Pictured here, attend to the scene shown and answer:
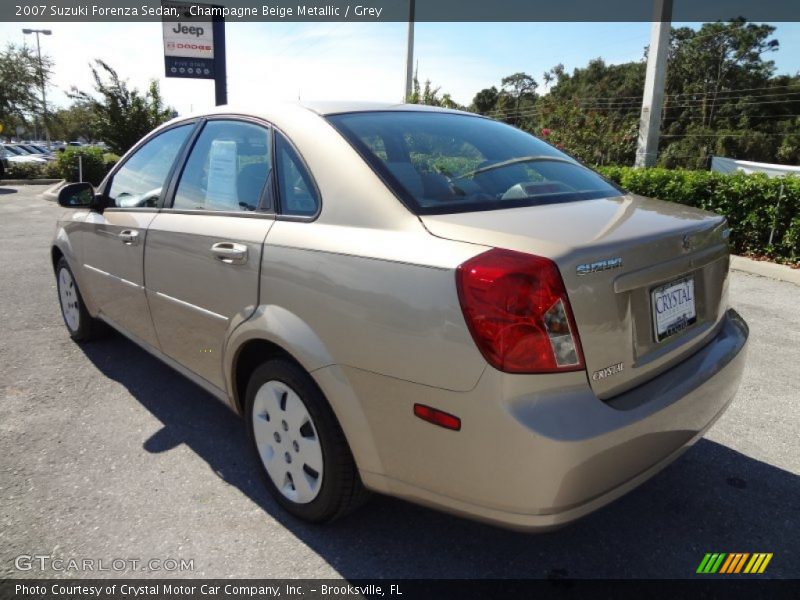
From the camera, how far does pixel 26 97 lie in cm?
3316

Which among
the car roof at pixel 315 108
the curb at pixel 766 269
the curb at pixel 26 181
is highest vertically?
the car roof at pixel 315 108

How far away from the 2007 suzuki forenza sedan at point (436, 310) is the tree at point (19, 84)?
3683 cm

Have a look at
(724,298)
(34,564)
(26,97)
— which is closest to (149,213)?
(34,564)

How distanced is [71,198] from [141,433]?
169 cm

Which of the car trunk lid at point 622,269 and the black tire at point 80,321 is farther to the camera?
the black tire at point 80,321

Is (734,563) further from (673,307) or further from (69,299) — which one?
(69,299)

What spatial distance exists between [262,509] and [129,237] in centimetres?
174

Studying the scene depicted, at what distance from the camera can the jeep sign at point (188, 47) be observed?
1594 centimetres

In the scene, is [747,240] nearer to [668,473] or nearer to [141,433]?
[668,473]

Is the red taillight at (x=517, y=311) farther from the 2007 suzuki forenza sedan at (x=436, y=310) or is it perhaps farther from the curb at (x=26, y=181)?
the curb at (x=26, y=181)

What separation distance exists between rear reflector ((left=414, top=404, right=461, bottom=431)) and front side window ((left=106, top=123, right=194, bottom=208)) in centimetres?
216

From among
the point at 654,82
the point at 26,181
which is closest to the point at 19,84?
the point at 26,181

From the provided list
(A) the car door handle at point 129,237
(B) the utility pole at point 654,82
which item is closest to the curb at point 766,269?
(B) the utility pole at point 654,82

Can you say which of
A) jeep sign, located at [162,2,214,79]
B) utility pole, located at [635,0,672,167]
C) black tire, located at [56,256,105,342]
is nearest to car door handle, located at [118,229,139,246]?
black tire, located at [56,256,105,342]
